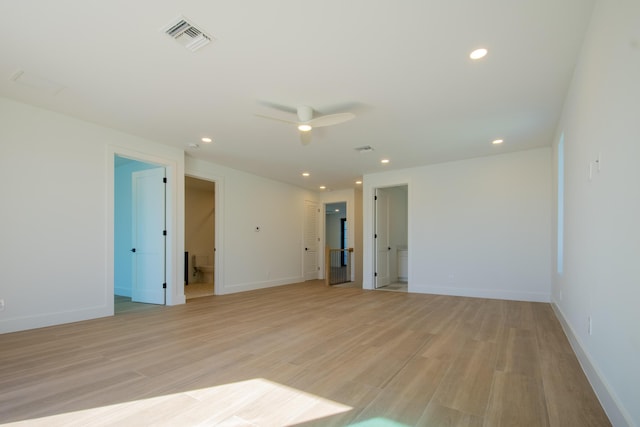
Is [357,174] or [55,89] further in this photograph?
[357,174]

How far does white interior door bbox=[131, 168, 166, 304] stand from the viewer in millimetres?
5449

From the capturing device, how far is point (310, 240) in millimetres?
9258

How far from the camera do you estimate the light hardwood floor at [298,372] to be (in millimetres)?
1944

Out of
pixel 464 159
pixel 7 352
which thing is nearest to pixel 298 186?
pixel 464 159

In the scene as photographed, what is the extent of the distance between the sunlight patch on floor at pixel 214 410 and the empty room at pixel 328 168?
0.7 inches

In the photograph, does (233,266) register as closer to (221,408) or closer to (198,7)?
(221,408)

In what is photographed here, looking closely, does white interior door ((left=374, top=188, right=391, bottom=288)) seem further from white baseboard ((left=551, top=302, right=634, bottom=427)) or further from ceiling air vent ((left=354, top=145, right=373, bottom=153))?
white baseboard ((left=551, top=302, right=634, bottom=427))

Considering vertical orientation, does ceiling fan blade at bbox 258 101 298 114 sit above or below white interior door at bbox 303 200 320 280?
above

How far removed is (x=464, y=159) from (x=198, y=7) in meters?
5.43

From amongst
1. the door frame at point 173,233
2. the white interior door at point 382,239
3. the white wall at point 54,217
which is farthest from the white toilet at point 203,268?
the white interior door at point 382,239

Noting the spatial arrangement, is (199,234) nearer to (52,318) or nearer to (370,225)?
(370,225)

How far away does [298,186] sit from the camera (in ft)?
29.1

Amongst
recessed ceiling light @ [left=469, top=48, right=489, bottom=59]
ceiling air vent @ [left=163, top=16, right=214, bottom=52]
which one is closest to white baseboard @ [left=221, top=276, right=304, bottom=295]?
ceiling air vent @ [left=163, top=16, right=214, bottom=52]

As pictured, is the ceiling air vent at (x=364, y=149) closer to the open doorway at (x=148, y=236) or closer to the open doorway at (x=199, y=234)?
the open doorway at (x=148, y=236)
